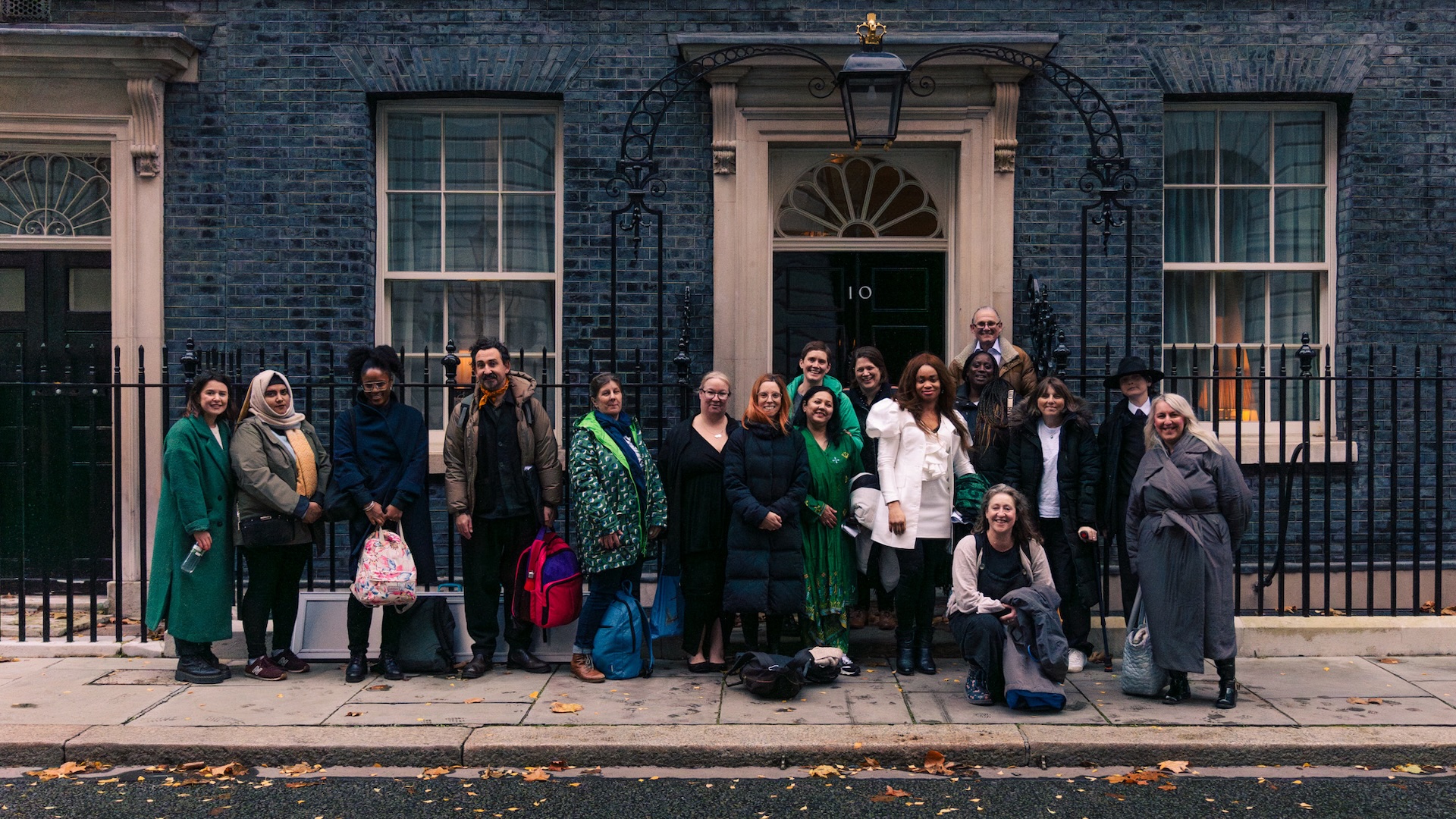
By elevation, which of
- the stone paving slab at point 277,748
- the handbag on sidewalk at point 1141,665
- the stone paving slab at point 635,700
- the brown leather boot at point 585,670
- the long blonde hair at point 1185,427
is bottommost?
the stone paving slab at point 277,748

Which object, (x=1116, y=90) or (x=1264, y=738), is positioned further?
(x=1116, y=90)

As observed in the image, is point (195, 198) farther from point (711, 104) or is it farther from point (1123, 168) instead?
point (1123, 168)

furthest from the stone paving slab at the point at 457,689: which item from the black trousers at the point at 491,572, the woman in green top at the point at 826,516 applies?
the woman in green top at the point at 826,516

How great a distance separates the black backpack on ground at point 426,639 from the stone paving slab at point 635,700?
0.64 m

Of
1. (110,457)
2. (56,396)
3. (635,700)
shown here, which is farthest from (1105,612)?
(56,396)

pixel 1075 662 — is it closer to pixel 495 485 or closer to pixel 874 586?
pixel 874 586

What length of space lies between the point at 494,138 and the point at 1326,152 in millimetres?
6056

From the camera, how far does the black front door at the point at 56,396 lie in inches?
352

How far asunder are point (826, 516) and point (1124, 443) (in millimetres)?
1726

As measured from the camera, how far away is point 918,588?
7020mm

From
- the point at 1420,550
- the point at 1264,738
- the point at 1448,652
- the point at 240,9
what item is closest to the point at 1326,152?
the point at 1420,550

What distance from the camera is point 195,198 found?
891cm

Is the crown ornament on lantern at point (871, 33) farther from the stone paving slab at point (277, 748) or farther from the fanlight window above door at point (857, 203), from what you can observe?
the stone paving slab at point (277, 748)

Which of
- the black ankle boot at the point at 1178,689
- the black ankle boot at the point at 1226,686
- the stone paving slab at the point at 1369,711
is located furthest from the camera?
the black ankle boot at the point at 1178,689
